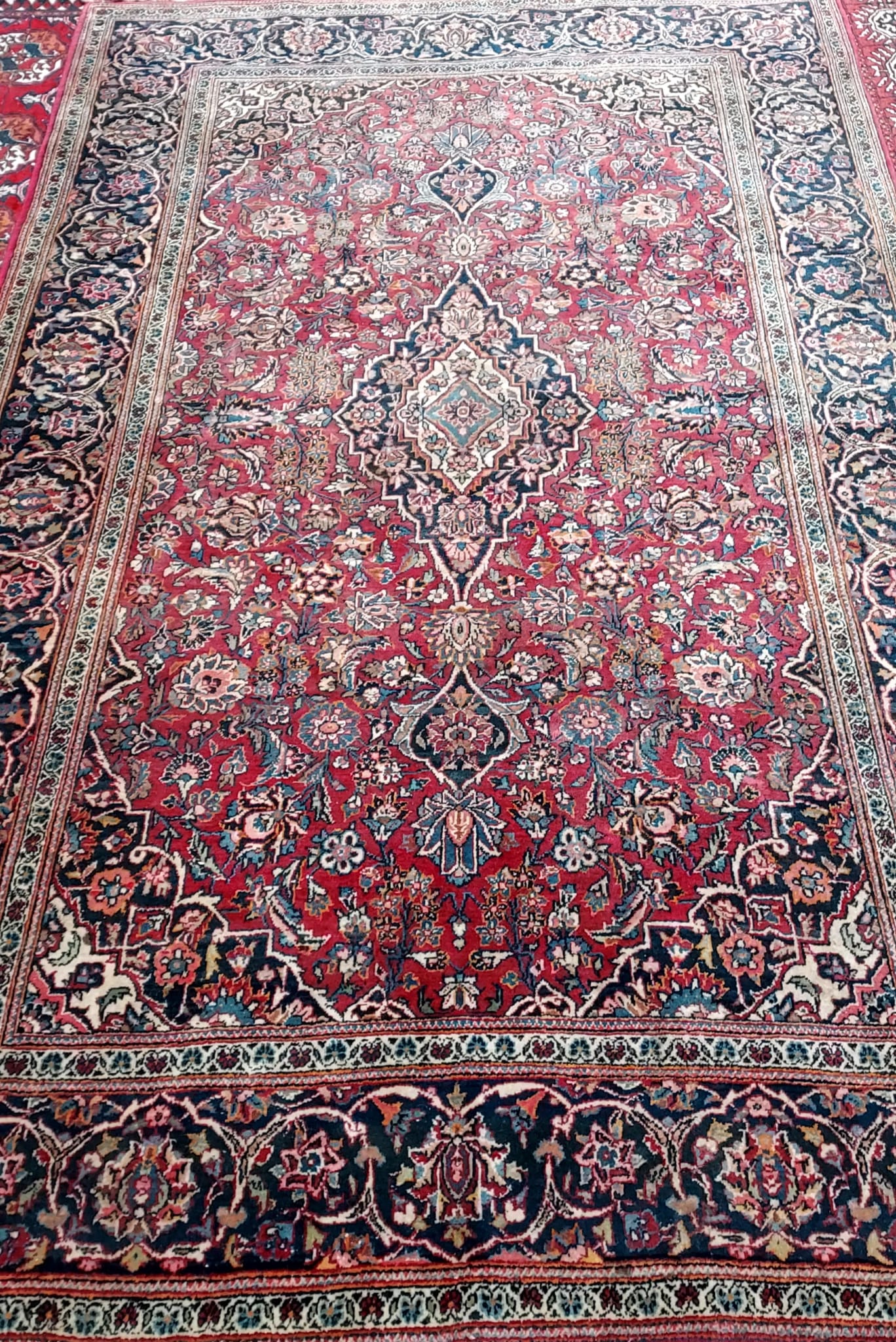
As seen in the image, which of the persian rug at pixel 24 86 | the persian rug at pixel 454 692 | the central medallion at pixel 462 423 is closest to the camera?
the persian rug at pixel 454 692

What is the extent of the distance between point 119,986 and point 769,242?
2.45m

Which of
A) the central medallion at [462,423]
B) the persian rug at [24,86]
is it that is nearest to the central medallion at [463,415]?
the central medallion at [462,423]

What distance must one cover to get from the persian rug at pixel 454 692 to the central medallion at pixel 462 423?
0.01m

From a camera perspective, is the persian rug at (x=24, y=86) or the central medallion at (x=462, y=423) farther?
the persian rug at (x=24, y=86)

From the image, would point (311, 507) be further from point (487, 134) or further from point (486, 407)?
point (487, 134)

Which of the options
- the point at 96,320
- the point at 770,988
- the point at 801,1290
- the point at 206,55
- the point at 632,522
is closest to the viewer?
the point at 801,1290

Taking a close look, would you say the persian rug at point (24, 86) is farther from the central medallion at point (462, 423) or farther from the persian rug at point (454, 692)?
the central medallion at point (462, 423)

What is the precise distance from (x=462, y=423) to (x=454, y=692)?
2.53ft

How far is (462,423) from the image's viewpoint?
259 centimetres

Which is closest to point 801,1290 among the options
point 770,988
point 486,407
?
point 770,988

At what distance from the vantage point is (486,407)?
2619 millimetres

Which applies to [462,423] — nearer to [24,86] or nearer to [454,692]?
[454,692]

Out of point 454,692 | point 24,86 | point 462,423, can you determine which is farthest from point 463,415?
point 24,86

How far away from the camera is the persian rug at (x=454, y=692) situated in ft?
5.21
